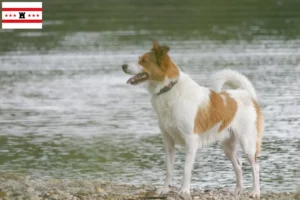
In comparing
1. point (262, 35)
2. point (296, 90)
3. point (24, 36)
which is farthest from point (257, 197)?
point (24, 36)

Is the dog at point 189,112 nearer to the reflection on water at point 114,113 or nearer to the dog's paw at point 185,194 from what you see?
the dog's paw at point 185,194

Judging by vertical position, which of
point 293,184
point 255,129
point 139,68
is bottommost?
point 293,184

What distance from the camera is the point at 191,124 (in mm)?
10703

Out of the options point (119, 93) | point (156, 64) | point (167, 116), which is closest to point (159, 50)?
point (156, 64)

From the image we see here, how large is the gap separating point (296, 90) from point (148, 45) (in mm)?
9473

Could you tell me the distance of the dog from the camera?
10609 millimetres

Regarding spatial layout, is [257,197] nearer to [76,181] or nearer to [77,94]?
[76,181]

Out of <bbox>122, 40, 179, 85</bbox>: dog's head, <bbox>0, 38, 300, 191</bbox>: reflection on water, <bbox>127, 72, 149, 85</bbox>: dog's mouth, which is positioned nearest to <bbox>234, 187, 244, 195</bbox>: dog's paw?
<bbox>0, 38, 300, 191</bbox>: reflection on water

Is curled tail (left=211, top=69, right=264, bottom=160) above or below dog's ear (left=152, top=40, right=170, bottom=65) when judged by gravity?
below

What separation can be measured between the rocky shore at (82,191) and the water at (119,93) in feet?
3.49

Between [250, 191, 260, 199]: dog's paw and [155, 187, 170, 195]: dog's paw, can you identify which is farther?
[250, 191, 260, 199]: dog's paw

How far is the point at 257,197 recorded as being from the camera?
37.6 ft

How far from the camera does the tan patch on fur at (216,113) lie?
1084 centimetres

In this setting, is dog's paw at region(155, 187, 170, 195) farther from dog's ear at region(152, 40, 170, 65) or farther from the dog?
dog's ear at region(152, 40, 170, 65)
